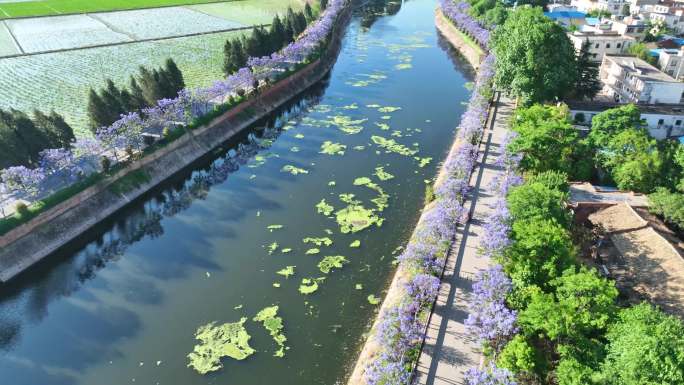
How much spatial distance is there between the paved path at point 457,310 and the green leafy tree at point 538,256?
3.70 metres

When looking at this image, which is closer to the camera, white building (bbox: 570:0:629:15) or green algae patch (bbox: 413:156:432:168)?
green algae patch (bbox: 413:156:432:168)

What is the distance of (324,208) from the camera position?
137 feet

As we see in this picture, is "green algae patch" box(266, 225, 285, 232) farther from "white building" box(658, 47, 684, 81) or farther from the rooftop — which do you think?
"white building" box(658, 47, 684, 81)

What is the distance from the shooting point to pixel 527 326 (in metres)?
24.8

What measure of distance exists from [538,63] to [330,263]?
120 feet

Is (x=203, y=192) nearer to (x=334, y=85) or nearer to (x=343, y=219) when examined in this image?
(x=343, y=219)

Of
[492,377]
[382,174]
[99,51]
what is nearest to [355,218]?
[382,174]

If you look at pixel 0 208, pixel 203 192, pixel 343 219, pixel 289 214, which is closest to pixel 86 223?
pixel 0 208

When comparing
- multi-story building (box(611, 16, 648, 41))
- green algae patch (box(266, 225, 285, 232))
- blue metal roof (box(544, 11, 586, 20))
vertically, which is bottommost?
green algae patch (box(266, 225, 285, 232))

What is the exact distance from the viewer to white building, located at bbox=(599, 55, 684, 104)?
5375 centimetres

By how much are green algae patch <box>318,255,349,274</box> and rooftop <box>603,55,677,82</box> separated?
4527cm

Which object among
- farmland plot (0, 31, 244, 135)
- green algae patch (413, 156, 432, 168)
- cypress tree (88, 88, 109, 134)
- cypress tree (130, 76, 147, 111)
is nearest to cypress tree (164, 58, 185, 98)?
cypress tree (130, 76, 147, 111)

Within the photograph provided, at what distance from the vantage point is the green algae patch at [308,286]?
32.9 metres

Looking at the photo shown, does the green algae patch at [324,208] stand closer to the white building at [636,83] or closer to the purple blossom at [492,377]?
the purple blossom at [492,377]
